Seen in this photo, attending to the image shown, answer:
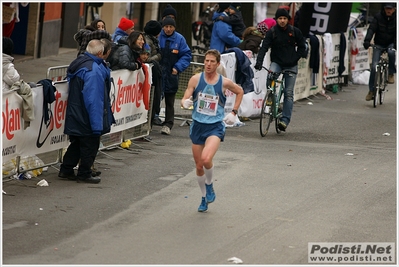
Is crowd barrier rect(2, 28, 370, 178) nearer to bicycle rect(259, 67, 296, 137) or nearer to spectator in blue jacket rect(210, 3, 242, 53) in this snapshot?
bicycle rect(259, 67, 296, 137)

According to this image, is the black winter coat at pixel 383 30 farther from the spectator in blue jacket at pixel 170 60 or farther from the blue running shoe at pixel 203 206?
the blue running shoe at pixel 203 206

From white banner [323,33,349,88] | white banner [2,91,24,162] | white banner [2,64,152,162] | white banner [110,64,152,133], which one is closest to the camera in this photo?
white banner [2,91,24,162]

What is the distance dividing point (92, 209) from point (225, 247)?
1962 mm

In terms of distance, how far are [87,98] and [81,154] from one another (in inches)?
27.6

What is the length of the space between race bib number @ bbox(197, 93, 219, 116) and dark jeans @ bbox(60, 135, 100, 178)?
1626 millimetres

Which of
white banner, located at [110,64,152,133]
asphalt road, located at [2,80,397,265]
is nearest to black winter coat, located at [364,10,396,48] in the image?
asphalt road, located at [2,80,397,265]

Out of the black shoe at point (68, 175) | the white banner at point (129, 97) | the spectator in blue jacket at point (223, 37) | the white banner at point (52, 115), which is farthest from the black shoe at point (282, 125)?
the black shoe at point (68, 175)

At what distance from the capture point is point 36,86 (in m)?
10.6

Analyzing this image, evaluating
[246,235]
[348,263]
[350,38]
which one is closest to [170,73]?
[246,235]

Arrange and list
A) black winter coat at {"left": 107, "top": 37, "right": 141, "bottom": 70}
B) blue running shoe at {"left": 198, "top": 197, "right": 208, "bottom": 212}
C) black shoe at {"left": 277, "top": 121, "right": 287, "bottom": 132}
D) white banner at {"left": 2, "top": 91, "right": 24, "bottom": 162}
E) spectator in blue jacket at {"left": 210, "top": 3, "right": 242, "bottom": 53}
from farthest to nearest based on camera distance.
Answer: spectator in blue jacket at {"left": 210, "top": 3, "right": 242, "bottom": 53}
black shoe at {"left": 277, "top": 121, "right": 287, "bottom": 132}
black winter coat at {"left": 107, "top": 37, "right": 141, "bottom": 70}
white banner at {"left": 2, "top": 91, "right": 24, "bottom": 162}
blue running shoe at {"left": 198, "top": 197, "right": 208, "bottom": 212}

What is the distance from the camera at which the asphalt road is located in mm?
8008

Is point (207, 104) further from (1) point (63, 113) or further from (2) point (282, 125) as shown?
(2) point (282, 125)

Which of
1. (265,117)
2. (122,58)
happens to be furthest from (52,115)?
(265,117)

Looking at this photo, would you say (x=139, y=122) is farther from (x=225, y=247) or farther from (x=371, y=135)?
(x=225, y=247)
